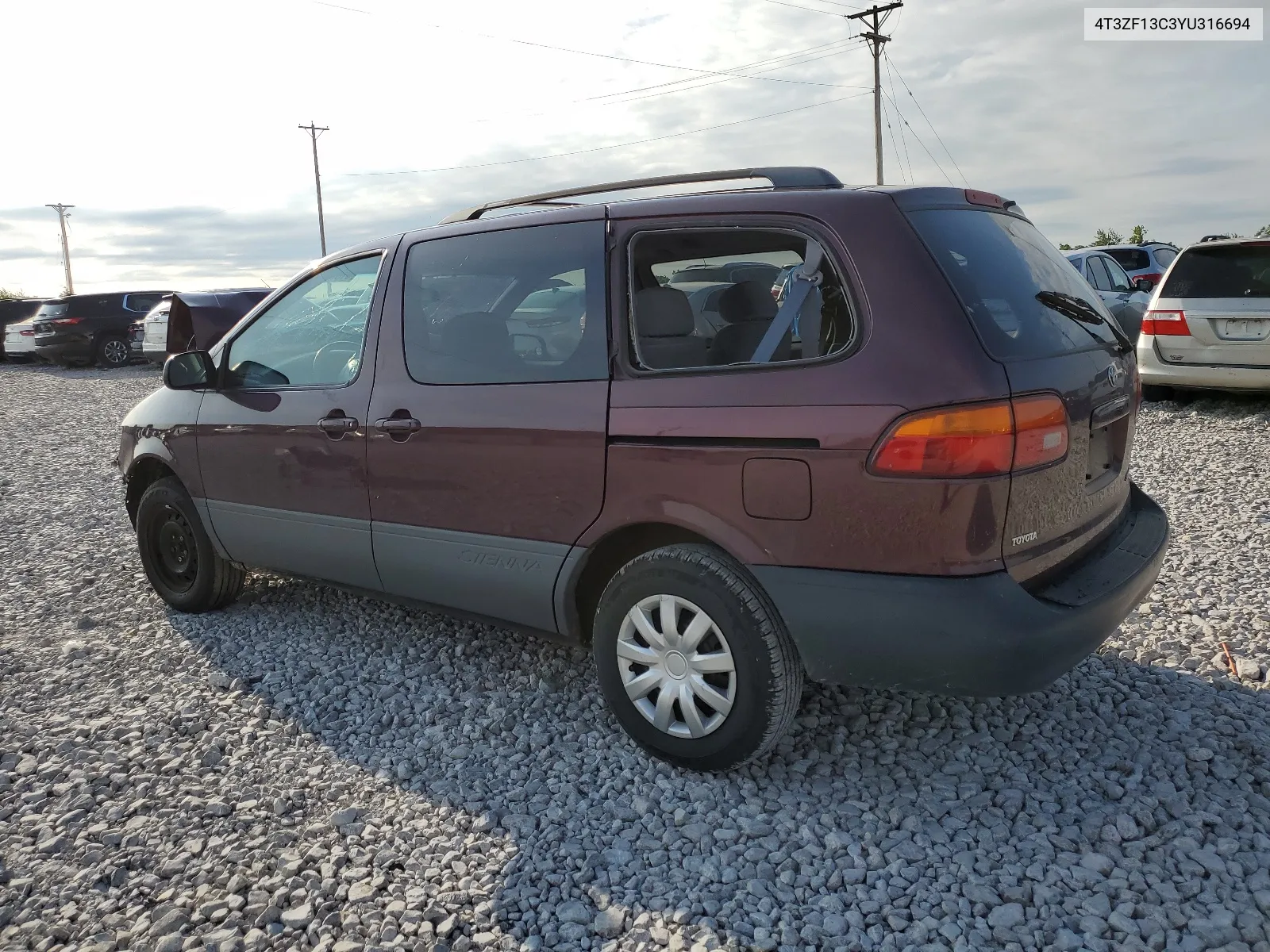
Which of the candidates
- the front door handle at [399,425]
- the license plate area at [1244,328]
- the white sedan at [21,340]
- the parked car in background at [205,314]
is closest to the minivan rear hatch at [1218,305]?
the license plate area at [1244,328]

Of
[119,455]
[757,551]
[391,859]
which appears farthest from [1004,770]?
[119,455]

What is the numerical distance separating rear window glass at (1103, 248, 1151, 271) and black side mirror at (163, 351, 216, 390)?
1547cm

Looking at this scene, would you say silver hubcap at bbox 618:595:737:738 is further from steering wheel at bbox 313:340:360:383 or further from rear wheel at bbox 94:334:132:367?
rear wheel at bbox 94:334:132:367

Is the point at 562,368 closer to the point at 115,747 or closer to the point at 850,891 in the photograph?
the point at 850,891

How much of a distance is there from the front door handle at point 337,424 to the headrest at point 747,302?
151cm

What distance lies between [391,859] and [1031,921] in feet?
5.54

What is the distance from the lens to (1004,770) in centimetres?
312

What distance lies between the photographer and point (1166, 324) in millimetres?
9086

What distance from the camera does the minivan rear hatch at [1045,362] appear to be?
8.80ft

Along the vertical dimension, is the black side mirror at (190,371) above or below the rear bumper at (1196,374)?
above

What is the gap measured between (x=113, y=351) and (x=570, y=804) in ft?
73.3

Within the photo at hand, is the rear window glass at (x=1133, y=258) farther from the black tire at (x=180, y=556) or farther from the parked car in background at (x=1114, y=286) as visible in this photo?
the black tire at (x=180, y=556)

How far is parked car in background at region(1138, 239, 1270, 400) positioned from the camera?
28.0 feet

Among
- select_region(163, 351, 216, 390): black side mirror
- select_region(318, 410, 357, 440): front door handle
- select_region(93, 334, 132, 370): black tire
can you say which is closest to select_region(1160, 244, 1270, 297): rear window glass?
select_region(318, 410, 357, 440): front door handle
